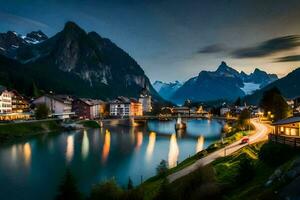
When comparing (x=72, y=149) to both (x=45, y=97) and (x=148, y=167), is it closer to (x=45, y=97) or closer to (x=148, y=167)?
(x=148, y=167)

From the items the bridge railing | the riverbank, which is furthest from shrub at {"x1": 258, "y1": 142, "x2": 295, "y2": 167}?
the bridge railing

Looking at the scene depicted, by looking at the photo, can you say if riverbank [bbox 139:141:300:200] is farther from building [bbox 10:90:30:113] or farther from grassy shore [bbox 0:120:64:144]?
building [bbox 10:90:30:113]

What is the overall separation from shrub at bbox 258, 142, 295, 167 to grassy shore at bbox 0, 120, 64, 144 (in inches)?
3608

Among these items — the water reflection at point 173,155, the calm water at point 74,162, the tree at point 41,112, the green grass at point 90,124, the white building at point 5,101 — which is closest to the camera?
the calm water at point 74,162

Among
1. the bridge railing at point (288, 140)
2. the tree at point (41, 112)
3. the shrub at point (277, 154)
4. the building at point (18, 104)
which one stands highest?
the building at point (18, 104)

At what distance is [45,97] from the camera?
18925cm

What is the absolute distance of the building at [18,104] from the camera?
171m

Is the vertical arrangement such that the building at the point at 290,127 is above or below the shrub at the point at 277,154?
above

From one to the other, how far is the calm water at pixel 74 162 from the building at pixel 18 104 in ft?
208

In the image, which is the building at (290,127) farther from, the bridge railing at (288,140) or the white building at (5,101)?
the white building at (5,101)

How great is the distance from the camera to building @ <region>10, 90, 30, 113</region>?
171 metres

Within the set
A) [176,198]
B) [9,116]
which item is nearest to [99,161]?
[176,198]

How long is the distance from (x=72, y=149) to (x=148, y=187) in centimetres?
5374

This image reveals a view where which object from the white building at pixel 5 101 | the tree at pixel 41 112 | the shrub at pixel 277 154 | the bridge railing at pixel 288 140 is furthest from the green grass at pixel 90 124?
the shrub at pixel 277 154
